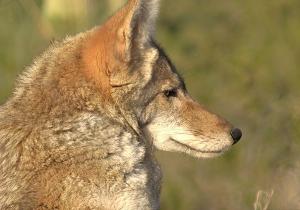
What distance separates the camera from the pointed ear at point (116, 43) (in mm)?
6656

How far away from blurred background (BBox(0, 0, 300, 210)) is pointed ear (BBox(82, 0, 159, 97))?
85 centimetres

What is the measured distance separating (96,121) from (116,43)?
52 cm

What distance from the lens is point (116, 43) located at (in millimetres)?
6684

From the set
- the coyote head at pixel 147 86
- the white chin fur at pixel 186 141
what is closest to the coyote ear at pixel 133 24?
the coyote head at pixel 147 86

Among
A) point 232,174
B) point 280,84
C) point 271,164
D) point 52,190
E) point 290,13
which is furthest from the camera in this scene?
point 290,13

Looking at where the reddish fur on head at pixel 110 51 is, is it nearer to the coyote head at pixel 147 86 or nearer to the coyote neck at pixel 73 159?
the coyote head at pixel 147 86

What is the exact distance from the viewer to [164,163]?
47.0ft

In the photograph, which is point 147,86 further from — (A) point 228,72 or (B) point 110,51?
(A) point 228,72

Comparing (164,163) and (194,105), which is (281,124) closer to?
(164,163)

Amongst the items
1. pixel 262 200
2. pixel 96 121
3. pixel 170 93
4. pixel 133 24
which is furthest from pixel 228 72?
pixel 96 121

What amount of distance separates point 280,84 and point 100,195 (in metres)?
13.1

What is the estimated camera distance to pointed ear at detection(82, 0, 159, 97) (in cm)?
666

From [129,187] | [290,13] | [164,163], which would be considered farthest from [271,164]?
[290,13]

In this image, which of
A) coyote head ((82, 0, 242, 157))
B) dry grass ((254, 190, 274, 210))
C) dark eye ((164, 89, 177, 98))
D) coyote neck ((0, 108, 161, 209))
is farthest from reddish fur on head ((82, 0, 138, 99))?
dry grass ((254, 190, 274, 210))
